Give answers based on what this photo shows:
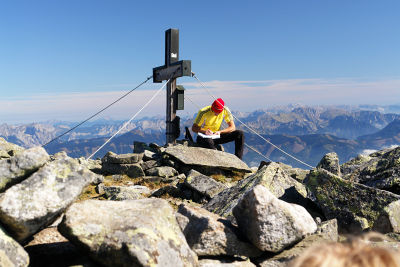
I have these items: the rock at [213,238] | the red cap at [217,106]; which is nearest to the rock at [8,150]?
the red cap at [217,106]

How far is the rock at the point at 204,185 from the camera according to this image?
11180 millimetres

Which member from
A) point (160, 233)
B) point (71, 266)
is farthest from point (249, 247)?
point (71, 266)

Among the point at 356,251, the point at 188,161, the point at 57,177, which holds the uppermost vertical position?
the point at 356,251

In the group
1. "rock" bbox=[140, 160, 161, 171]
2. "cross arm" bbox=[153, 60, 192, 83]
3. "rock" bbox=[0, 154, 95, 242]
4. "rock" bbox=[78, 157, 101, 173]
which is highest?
"cross arm" bbox=[153, 60, 192, 83]

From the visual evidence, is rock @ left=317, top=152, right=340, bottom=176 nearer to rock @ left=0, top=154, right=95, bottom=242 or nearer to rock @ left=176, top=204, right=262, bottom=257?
rock @ left=176, top=204, right=262, bottom=257

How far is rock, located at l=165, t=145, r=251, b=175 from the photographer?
1497 centimetres

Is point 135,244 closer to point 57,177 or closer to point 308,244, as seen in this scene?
point 57,177

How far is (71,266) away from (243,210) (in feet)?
9.83

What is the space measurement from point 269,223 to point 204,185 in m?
6.15

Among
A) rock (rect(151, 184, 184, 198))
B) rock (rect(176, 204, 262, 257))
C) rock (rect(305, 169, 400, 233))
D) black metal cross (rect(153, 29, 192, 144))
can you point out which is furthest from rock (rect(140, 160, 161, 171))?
rock (rect(176, 204, 262, 257))

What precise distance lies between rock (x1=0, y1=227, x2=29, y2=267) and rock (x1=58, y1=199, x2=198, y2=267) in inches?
24.4

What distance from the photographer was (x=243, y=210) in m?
5.90

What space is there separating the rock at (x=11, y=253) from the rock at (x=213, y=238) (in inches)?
101

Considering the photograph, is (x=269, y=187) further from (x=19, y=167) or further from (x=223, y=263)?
(x=19, y=167)
